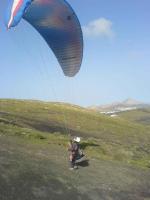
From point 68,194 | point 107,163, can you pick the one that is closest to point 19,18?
point 68,194

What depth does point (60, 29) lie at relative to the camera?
29.2 metres

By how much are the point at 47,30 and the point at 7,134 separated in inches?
523

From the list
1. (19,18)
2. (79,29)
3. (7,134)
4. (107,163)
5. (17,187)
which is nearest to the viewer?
(17,187)

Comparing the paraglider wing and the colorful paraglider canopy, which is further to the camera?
the paraglider wing

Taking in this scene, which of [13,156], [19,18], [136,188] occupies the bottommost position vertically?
[136,188]

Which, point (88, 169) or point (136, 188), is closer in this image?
point (136, 188)

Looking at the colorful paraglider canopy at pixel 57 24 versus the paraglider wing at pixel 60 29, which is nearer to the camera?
the colorful paraglider canopy at pixel 57 24

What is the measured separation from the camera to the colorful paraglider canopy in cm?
2592

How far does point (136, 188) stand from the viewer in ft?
90.1

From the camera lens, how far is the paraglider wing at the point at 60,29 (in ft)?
89.5

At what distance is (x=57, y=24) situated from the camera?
28.8m

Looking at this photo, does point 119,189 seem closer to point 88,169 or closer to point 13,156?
point 88,169

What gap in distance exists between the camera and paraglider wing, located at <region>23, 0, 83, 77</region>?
2728 centimetres

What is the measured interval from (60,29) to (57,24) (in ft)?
1.74
